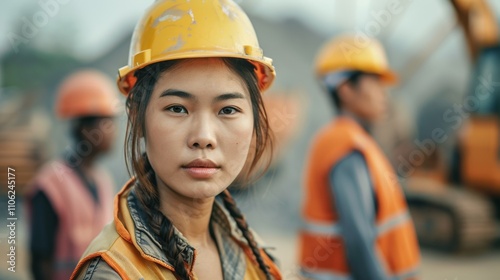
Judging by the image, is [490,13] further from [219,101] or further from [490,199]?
[219,101]

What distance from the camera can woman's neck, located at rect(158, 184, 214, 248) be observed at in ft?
5.67

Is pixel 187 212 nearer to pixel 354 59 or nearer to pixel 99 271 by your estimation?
pixel 99 271

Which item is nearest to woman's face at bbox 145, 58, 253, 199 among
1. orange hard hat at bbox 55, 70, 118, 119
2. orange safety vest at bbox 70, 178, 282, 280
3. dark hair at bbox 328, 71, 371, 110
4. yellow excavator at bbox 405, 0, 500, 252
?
orange safety vest at bbox 70, 178, 282, 280

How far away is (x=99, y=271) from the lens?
1.49 meters

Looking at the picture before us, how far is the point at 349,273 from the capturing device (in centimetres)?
387

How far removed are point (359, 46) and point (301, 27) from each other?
10.5 metres

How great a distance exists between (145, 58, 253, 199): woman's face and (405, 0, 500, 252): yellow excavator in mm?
6694

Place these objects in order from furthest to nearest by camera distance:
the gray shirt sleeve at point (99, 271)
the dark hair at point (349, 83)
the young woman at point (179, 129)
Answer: the dark hair at point (349, 83) → the young woman at point (179, 129) → the gray shirt sleeve at point (99, 271)

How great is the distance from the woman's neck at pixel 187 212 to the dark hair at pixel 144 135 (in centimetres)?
3

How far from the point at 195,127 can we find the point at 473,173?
7.10m

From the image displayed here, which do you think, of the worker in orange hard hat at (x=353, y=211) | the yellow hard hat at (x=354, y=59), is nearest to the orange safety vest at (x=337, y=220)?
the worker in orange hard hat at (x=353, y=211)

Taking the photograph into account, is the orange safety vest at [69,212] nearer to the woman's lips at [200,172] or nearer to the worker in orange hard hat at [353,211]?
the worker in orange hard hat at [353,211]

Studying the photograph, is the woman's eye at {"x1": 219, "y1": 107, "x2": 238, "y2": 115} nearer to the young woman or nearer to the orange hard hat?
the young woman

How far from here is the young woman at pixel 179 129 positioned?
1589mm
